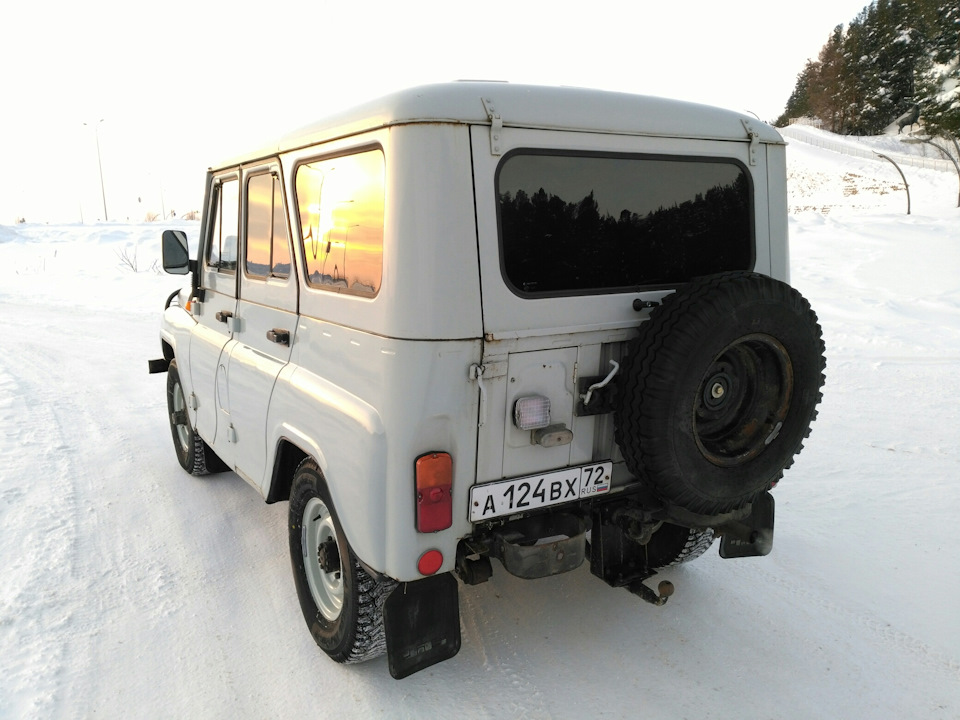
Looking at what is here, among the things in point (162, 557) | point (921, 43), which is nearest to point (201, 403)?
point (162, 557)

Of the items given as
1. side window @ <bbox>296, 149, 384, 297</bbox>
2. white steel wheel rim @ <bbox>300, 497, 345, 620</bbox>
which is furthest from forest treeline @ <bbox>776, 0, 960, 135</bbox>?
white steel wheel rim @ <bbox>300, 497, 345, 620</bbox>

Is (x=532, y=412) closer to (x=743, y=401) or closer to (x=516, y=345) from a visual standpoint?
(x=516, y=345)

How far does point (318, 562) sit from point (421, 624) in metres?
0.73

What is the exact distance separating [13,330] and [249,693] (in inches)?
388

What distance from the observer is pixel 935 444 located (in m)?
5.16

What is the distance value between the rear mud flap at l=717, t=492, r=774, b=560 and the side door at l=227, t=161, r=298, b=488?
2143 millimetres

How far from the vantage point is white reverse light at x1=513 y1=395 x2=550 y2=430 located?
8.25ft

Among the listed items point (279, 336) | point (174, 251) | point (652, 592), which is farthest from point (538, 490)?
point (174, 251)

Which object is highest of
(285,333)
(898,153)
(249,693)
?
(898,153)

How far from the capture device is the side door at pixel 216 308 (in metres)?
3.83

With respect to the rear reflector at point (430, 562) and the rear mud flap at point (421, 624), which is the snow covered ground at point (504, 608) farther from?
the rear reflector at point (430, 562)

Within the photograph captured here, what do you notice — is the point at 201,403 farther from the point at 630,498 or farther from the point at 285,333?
the point at 630,498

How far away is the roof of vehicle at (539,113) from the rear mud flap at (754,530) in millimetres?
1617

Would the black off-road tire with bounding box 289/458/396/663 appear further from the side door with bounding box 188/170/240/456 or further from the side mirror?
the side mirror
